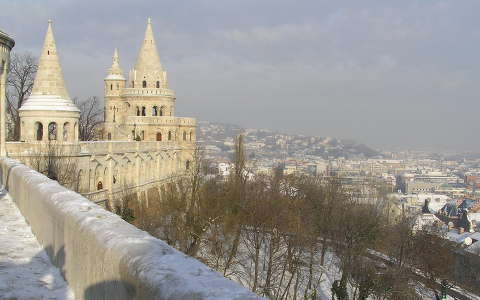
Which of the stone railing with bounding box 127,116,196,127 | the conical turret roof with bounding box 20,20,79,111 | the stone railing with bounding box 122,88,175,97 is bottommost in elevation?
the stone railing with bounding box 127,116,196,127

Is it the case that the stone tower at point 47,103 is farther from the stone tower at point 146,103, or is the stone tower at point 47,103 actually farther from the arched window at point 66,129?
the stone tower at point 146,103

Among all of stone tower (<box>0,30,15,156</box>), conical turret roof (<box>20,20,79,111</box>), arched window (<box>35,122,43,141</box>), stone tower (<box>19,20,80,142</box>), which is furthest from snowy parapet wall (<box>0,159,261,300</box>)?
arched window (<box>35,122,43,141</box>)

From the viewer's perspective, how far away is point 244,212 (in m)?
28.1

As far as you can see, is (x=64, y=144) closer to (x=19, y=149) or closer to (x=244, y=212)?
(x=19, y=149)

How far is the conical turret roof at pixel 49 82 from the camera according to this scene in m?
25.5

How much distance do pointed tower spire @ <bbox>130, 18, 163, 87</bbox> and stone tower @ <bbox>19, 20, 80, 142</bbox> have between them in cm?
2582

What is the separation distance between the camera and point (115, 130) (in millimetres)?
51125

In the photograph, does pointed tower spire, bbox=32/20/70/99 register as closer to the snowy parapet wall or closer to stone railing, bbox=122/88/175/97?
the snowy parapet wall

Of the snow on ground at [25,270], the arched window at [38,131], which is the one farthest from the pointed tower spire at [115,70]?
the snow on ground at [25,270]

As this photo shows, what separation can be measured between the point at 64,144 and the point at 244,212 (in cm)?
997

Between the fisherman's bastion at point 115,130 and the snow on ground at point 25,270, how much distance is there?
10744 millimetres

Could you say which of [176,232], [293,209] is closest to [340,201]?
[293,209]

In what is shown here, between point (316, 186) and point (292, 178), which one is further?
point (316, 186)

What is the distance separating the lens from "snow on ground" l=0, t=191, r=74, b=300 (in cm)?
458
